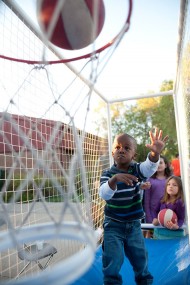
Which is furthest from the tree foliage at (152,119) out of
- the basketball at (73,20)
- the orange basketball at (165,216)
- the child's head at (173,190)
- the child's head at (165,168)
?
the basketball at (73,20)

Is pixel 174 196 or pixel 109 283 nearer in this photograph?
pixel 109 283

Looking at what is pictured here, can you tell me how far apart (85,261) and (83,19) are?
3.72ft

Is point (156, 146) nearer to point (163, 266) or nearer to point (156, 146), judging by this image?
point (156, 146)

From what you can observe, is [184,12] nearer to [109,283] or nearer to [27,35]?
→ [27,35]

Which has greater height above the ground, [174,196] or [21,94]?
[21,94]

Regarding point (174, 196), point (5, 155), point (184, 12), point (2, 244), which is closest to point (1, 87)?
point (5, 155)

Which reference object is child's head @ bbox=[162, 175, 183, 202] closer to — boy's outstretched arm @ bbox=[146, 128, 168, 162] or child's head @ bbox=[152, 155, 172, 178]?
child's head @ bbox=[152, 155, 172, 178]

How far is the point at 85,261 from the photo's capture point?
804 mm

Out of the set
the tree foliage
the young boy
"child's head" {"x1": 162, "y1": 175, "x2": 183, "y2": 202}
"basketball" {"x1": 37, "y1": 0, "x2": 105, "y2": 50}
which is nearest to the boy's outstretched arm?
the young boy

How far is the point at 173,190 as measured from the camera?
333cm

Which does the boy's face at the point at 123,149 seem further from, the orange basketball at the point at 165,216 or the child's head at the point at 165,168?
the child's head at the point at 165,168

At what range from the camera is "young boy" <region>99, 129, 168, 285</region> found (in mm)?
2146

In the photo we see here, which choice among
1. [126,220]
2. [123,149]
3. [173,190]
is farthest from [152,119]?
[126,220]

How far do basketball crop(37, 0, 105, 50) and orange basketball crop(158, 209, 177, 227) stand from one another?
2221mm
